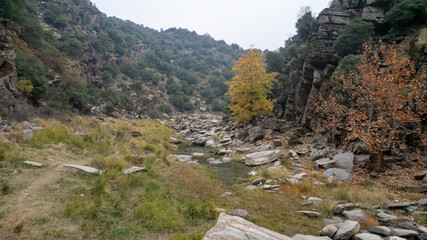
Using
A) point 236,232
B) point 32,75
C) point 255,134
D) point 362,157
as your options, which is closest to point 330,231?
point 236,232

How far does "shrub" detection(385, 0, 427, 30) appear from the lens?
15875 mm

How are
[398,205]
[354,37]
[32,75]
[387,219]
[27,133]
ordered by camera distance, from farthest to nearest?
[32,75] → [354,37] → [27,133] → [398,205] → [387,219]

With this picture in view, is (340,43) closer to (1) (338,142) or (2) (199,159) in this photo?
(1) (338,142)

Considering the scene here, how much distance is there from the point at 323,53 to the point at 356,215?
55.4ft

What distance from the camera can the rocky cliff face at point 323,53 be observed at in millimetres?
Answer: 18969

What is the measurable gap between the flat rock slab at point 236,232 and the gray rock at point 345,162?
787cm

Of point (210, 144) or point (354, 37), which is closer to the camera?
point (354, 37)

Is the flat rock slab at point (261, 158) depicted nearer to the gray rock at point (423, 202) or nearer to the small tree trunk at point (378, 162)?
the small tree trunk at point (378, 162)

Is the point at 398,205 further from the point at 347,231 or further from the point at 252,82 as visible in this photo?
the point at 252,82

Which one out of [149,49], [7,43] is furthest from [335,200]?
[149,49]

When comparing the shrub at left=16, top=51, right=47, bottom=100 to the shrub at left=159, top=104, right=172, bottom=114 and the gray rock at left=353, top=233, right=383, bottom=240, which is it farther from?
the shrub at left=159, top=104, right=172, bottom=114

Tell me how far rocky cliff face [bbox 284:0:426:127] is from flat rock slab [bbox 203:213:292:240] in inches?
622

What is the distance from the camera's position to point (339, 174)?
1009 centimetres

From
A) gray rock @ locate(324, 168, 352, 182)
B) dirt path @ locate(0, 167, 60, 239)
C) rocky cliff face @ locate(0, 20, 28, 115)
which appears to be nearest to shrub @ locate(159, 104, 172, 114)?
rocky cliff face @ locate(0, 20, 28, 115)
